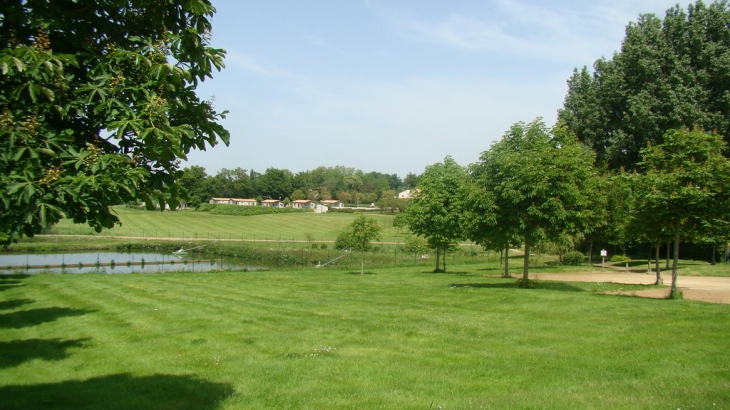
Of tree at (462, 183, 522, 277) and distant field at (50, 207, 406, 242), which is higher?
tree at (462, 183, 522, 277)

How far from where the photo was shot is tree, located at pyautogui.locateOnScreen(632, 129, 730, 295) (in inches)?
642

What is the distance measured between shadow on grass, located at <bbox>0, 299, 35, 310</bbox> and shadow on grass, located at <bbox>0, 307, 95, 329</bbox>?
3.77 ft

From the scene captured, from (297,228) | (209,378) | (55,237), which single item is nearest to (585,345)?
(209,378)

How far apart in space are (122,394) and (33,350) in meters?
4.55

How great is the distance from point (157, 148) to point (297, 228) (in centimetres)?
7736

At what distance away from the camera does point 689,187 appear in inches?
636

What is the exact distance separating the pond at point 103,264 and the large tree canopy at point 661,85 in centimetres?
2902

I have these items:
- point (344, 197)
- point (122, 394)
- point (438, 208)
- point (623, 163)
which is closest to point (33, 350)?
point (122, 394)

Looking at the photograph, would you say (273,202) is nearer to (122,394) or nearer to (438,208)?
(438,208)

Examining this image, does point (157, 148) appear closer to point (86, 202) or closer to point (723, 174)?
point (86, 202)

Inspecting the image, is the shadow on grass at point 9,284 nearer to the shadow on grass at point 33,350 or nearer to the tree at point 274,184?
the shadow on grass at point 33,350

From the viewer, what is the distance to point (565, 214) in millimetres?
18969

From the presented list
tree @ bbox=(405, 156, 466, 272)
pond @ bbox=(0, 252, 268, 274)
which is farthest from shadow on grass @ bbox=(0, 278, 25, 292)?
tree @ bbox=(405, 156, 466, 272)

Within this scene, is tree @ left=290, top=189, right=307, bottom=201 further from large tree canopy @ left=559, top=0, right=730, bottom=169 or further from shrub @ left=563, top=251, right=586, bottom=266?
shrub @ left=563, top=251, right=586, bottom=266
